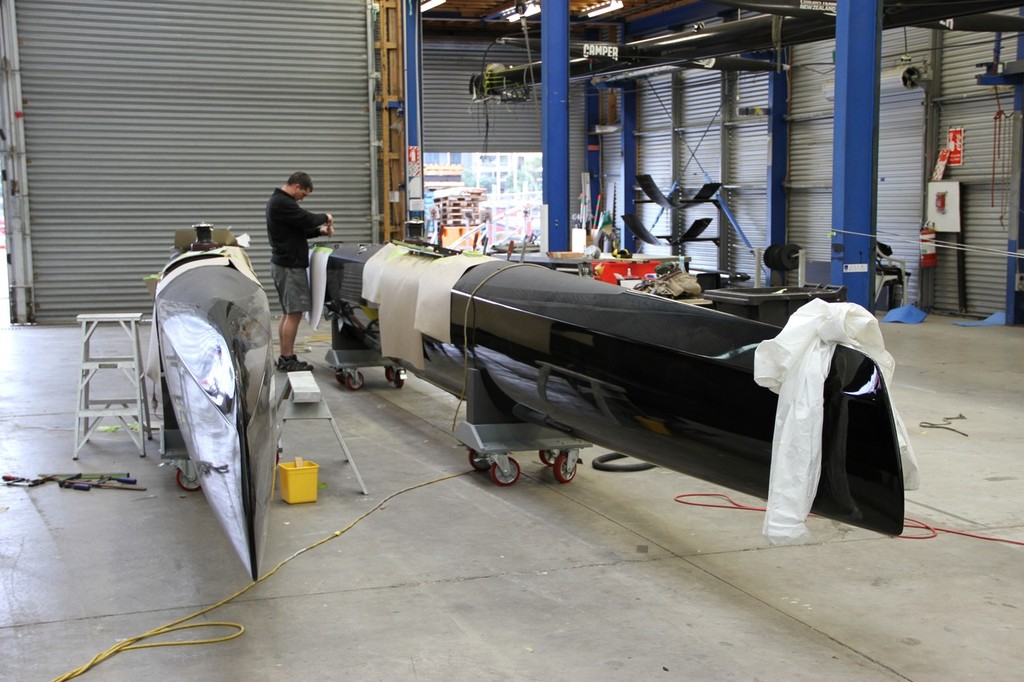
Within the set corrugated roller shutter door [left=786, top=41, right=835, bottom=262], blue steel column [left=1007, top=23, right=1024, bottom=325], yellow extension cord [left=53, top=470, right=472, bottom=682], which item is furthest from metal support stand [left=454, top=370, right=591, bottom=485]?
corrugated roller shutter door [left=786, top=41, right=835, bottom=262]

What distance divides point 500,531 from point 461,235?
16.8m

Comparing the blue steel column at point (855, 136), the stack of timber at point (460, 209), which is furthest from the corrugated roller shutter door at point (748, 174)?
the blue steel column at point (855, 136)

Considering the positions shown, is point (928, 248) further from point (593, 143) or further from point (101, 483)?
point (101, 483)

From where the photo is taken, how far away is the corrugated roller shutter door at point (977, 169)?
12680 millimetres

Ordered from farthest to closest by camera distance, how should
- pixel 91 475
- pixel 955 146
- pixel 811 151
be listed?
pixel 811 151 → pixel 955 146 → pixel 91 475

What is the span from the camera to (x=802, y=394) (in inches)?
129

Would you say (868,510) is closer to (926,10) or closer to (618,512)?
(618,512)

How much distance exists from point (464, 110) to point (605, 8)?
4.02m

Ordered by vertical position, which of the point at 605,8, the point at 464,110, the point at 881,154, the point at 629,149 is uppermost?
the point at 605,8

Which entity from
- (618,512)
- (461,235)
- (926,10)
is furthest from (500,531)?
(461,235)

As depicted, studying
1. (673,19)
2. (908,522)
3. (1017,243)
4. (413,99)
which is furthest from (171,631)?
(673,19)

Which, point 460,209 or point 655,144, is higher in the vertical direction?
point 655,144

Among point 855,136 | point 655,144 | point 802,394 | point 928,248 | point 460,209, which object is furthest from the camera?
point 460,209

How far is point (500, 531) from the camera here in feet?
15.0
